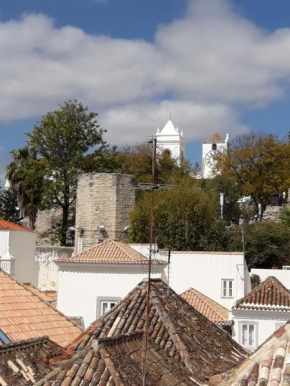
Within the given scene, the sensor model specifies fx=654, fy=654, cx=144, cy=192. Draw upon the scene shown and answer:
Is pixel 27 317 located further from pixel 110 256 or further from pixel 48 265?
pixel 48 265

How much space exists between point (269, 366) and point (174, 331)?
4.40 metres

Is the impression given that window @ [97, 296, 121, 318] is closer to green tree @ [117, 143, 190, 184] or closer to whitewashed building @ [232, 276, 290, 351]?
whitewashed building @ [232, 276, 290, 351]

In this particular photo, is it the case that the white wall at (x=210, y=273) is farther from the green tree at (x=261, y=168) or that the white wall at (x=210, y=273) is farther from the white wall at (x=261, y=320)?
the green tree at (x=261, y=168)

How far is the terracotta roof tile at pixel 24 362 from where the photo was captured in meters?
7.32

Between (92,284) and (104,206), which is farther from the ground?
(104,206)

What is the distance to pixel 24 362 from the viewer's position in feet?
25.0

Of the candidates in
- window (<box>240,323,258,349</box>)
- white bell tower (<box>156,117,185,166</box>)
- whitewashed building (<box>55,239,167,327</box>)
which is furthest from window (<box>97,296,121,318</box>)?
white bell tower (<box>156,117,185,166</box>)

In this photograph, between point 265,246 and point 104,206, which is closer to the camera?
point 265,246

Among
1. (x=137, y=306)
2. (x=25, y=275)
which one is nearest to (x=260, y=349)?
(x=137, y=306)

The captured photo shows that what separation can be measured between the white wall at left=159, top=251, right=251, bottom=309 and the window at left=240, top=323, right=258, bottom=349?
3501mm

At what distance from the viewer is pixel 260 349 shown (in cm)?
464

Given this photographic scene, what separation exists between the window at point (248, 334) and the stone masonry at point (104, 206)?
1253cm

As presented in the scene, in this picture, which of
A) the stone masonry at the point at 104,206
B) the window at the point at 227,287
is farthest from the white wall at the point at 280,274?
the stone masonry at the point at 104,206

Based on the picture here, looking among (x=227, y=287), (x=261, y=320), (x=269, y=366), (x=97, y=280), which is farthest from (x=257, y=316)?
(x=269, y=366)
